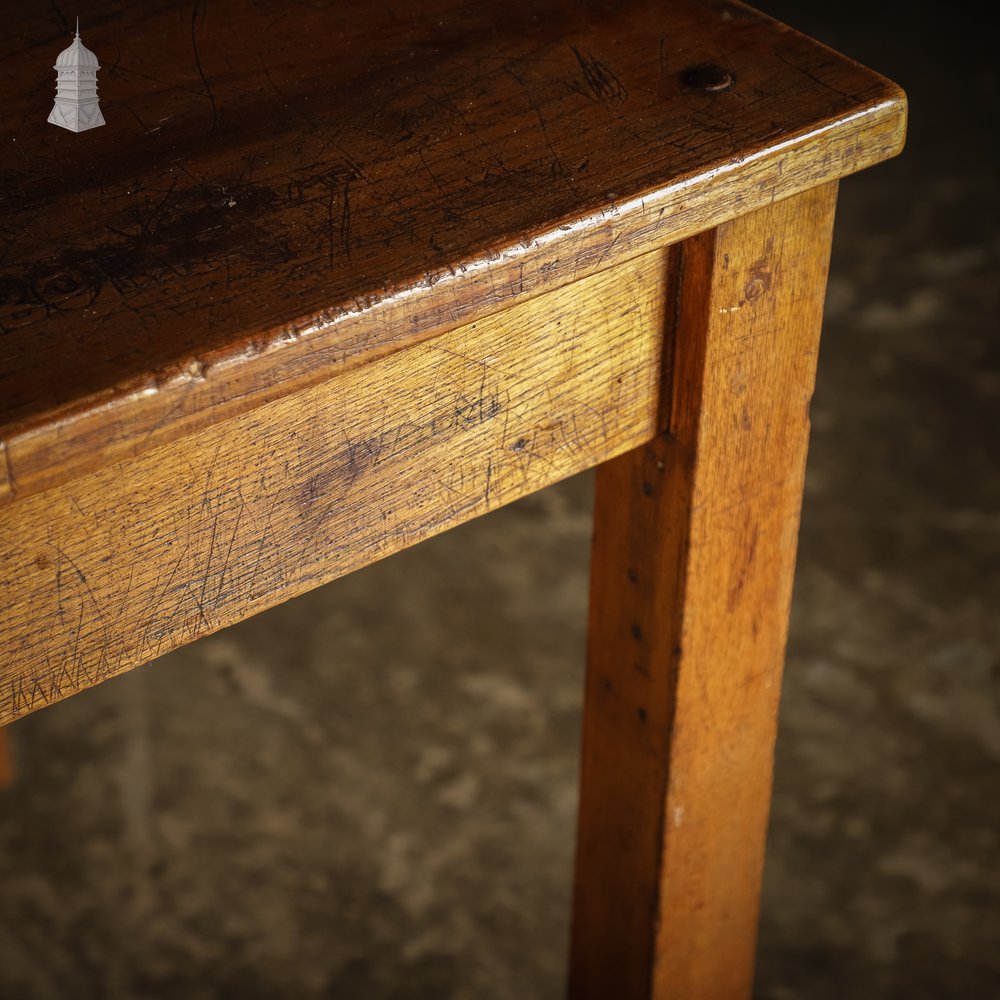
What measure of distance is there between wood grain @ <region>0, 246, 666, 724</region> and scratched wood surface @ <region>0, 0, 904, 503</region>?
0.06 meters

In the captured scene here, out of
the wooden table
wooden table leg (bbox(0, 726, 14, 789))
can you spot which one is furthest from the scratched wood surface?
wooden table leg (bbox(0, 726, 14, 789))

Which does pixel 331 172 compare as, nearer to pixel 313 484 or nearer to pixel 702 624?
pixel 313 484

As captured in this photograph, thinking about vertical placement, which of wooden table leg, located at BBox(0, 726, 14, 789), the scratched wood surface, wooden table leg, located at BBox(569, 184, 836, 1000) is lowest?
wooden table leg, located at BBox(0, 726, 14, 789)

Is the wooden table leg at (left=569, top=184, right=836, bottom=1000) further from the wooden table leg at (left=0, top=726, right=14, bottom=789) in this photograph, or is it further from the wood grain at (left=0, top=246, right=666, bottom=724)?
the wooden table leg at (left=0, top=726, right=14, bottom=789)

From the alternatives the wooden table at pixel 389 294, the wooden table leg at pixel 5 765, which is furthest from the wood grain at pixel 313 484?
the wooden table leg at pixel 5 765

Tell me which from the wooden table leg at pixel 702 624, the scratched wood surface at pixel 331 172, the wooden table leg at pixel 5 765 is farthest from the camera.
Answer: the wooden table leg at pixel 5 765

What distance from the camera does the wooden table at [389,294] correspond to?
596 millimetres

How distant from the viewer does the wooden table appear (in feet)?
1.96

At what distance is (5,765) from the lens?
154 centimetres


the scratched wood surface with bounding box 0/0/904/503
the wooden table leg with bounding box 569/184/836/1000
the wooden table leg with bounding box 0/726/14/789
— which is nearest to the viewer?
the scratched wood surface with bounding box 0/0/904/503

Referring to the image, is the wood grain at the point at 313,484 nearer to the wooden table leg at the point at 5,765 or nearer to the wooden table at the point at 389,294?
the wooden table at the point at 389,294

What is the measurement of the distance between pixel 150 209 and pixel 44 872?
1.01 m

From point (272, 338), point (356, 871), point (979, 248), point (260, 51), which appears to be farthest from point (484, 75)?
point (979, 248)

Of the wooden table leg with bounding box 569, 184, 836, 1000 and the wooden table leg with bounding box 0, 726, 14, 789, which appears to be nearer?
the wooden table leg with bounding box 569, 184, 836, 1000
